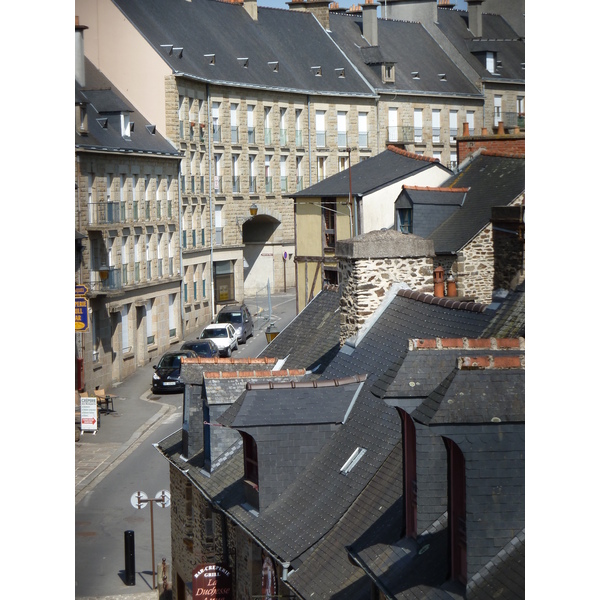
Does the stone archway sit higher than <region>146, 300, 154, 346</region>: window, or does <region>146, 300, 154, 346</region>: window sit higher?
the stone archway

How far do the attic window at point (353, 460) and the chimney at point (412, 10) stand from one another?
44153mm

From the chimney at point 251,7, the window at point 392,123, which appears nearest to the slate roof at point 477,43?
the window at point 392,123

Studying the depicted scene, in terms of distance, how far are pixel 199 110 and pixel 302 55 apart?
9.16 m

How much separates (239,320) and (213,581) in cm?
3013

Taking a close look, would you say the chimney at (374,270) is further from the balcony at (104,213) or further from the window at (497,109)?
the window at (497,109)

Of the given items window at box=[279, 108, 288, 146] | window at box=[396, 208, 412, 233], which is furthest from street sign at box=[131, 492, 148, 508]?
window at box=[279, 108, 288, 146]

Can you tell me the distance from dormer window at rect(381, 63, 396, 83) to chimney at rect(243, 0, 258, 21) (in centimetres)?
574

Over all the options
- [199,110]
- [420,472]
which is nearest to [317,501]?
[420,472]

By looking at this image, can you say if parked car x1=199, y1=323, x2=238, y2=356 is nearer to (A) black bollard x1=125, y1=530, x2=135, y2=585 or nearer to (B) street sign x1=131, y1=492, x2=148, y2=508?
(B) street sign x1=131, y1=492, x2=148, y2=508

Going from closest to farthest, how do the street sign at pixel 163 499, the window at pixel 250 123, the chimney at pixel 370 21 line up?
the street sign at pixel 163 499
the window at pixel 250 123
the chimney at pixel 370 21

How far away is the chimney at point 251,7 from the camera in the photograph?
199 feet

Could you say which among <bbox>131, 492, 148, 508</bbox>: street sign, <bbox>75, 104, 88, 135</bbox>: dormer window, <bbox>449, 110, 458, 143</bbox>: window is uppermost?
<bbox>449, 110, 458, 143</bbox>: window

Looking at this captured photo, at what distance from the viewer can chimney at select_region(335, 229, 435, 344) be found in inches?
607
